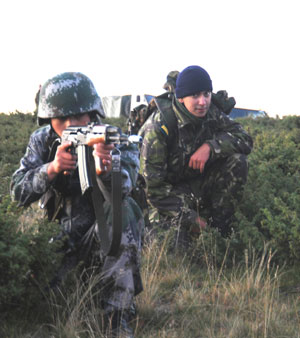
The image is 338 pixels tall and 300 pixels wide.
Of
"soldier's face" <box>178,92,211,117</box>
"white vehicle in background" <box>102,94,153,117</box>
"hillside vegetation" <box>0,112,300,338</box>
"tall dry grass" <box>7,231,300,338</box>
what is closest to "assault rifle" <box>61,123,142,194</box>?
"hillside vegetation" <box>0,112,300,338</box>

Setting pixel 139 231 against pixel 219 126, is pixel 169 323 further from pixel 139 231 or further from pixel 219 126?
pixel 219 126

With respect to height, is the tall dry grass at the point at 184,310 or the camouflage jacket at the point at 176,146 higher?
the camouflage jacket at the point at 176,146

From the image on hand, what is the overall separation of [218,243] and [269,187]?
1.10 metres

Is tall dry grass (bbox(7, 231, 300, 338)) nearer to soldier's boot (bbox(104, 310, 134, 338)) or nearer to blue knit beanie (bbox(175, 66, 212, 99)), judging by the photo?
soldier's boot (bbox(104, 310, 134, 338))

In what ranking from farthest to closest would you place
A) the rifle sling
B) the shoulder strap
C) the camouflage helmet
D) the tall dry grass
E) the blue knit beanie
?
the shoulder strap, the blue knit beanie, the camouflage helmet, the tall dry grass, the rifle sling

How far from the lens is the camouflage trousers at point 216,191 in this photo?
18.5 ft

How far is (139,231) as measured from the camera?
10.9ft

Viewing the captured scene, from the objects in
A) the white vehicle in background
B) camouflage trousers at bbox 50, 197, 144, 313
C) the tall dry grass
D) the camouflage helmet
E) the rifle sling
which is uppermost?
the camouflage helmet

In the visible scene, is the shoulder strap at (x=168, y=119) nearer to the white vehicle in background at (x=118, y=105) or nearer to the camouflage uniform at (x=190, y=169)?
the camouflage uniform at (x=190, y=169)

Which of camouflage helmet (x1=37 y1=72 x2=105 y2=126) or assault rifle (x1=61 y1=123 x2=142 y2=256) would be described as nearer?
assault rifle (x1=61 y1=123 x2=142 y2=256)

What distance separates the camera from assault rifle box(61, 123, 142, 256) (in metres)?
2.81

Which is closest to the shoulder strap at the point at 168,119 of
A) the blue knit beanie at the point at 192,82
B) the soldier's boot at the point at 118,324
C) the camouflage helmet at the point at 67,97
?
the blue knit beanie at the point at 192,82

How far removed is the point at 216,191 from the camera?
5.79 meters

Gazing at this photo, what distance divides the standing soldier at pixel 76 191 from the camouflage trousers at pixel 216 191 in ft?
7.25
